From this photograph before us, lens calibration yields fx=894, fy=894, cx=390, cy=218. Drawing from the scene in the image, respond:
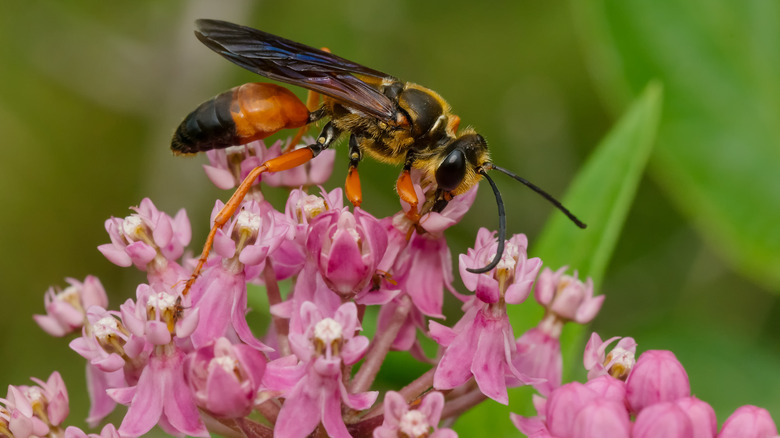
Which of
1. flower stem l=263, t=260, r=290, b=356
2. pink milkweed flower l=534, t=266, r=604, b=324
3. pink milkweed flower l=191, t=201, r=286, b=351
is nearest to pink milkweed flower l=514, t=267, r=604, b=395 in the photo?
pink milkweed flower l=534, t=266, r=604, b=324

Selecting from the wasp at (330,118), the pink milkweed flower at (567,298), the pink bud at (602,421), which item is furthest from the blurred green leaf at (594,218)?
the pink bud at (602,421)

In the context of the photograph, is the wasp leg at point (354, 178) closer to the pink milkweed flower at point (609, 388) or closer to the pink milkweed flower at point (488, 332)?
the pink milkweed flower at point (488, 332)

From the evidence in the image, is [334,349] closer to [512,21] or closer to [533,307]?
[533,307]

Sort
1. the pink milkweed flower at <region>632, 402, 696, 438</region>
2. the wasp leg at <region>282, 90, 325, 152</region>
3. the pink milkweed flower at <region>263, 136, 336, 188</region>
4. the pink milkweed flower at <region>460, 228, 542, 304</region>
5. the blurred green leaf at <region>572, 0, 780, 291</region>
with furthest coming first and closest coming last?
the blurred green leaf at <region>572, 0, 780, 291</region> → the wasp leg at <region>282, 90, 325, 152</region> → the pink milkweed flower at <region>263, 136, 336, 188</region> → the pink milkweed flower at <region>460, 228, 542, 304</region> → the pink milkweed flower at <region>632, 402, 696, 438</region>

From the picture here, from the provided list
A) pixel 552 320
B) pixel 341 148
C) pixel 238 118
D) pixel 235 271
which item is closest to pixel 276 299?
pixel 235 271

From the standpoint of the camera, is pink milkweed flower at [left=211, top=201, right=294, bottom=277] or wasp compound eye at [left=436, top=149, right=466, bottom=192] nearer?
pink milkweed flower at [left=211, top=201, right=294, bottom=277]

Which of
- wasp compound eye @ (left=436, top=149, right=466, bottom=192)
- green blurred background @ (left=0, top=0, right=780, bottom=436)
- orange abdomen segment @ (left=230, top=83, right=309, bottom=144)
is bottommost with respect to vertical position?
green blurred background @ (left=0, top=0, right=780, bottom=436)

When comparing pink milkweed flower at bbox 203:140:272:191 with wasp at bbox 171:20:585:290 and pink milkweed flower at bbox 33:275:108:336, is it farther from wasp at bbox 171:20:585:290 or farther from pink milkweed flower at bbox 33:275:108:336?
pink milkweed flower at bbox 33:275:108:336
